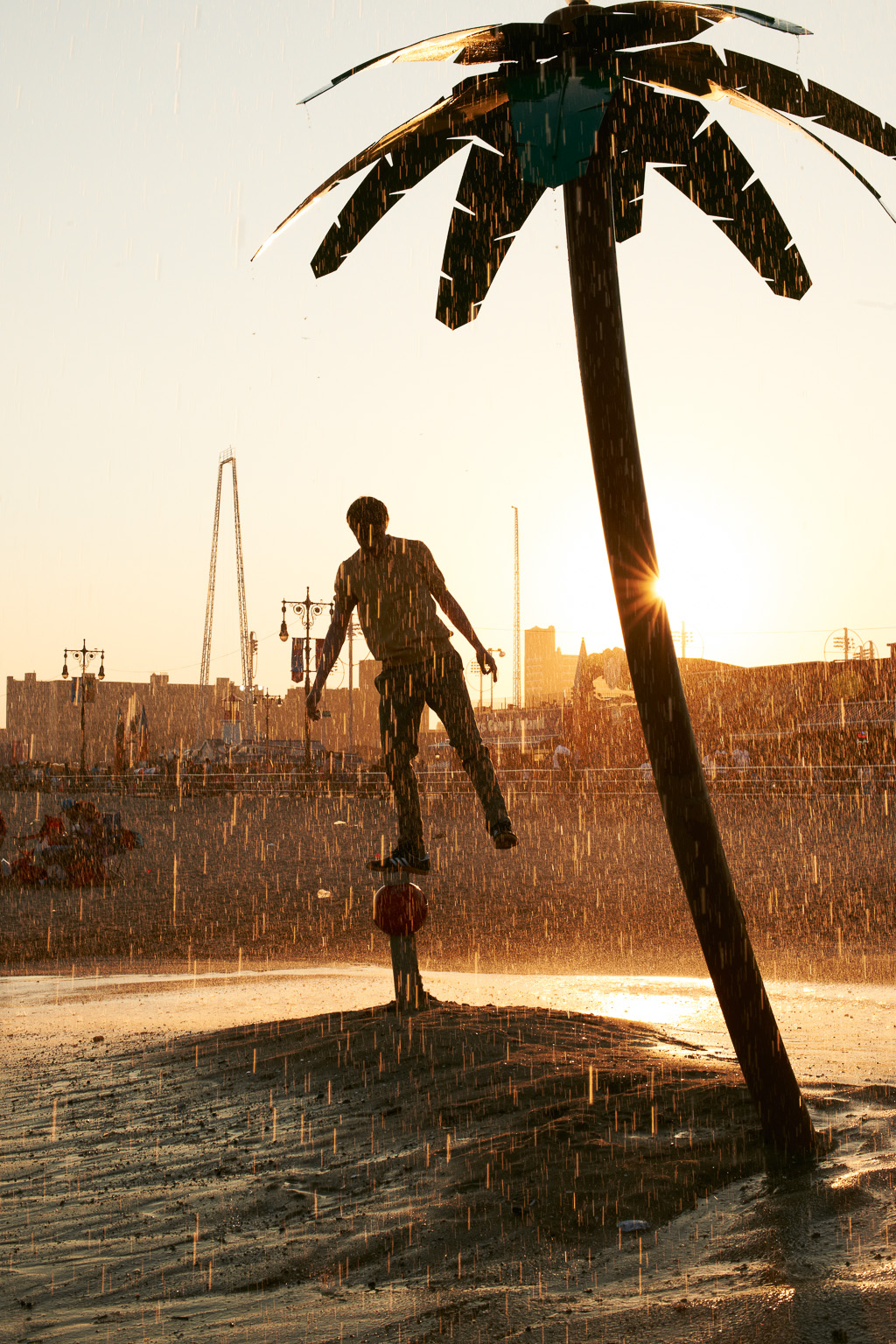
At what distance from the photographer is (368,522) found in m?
5.30

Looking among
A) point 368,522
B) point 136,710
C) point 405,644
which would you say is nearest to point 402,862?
point 405,644

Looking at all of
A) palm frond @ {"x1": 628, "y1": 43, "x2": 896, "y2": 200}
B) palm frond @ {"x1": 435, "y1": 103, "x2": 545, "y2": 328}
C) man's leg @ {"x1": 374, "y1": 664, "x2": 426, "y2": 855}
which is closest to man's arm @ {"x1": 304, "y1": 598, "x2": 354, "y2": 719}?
man's leg @ {"x1": 374, "y1": 664, "x2": 426, "y2": 855}

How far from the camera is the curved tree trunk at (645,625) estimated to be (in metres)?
3.34

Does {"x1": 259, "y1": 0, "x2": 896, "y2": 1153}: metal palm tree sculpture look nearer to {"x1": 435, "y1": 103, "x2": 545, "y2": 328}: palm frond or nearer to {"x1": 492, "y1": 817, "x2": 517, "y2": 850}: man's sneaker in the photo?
{"x1": 435, "y1": 103, "x2": 545, "y2": 328}: palm frond

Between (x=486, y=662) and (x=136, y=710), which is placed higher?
(x=136, y=710)

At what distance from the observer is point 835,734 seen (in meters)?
34.6

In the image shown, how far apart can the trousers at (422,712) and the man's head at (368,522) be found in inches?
24.5

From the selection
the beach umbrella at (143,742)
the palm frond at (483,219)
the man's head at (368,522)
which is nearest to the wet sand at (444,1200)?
the man's head at (368,522)

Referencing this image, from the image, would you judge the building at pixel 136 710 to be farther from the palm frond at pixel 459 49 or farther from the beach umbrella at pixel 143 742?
the palm frond at pixel 459 49

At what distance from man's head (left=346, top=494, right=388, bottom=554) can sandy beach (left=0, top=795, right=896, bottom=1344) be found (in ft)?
7.66

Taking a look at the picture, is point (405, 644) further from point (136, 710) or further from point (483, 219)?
point (136, 710)

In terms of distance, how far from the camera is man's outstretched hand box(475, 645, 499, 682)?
16.9ft

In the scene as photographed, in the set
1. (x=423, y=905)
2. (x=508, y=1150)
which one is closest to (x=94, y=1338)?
(x=508, y=1150)

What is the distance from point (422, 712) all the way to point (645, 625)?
7.33ft
